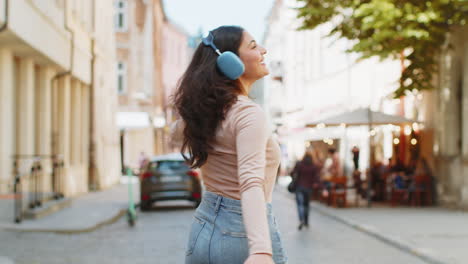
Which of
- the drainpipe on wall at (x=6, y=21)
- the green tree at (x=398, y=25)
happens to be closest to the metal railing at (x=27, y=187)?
the drainpipe on wall at (x=6, y=21)

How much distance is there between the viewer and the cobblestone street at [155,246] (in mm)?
11148

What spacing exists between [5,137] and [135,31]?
94.8 ft

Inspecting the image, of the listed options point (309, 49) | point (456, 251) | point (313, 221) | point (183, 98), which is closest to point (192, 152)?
point (183, 98)

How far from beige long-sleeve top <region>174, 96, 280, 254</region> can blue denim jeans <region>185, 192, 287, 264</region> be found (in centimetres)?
5

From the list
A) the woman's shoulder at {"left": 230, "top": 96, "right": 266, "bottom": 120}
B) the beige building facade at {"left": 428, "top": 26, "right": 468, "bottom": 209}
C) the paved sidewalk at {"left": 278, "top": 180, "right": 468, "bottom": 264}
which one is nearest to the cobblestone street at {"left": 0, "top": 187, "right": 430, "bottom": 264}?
the paved sidewalk at {"left": 278, "top": 180, "right": 468, "bottom": 264}

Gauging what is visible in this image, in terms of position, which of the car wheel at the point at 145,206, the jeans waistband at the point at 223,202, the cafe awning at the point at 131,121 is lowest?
the car wheel at the point at 145,206

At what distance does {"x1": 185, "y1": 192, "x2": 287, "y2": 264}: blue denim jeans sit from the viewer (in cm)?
288

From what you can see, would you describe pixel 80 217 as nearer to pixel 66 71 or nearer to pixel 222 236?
pixel 66 71

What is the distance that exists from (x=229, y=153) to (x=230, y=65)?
0.32 metres

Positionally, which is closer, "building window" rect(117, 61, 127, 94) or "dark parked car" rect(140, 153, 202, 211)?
"dark parked car" rect(140, 153, 202, 211)

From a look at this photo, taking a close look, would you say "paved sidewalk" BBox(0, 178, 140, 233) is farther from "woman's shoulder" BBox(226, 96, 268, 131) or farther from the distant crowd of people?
"woman's shoulder" BBox(226, 96, 268, 131)

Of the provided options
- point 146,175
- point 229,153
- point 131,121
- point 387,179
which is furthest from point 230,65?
point 131,121

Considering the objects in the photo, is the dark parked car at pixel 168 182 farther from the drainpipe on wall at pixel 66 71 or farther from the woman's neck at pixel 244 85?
the woman's neck at pixel 244 85

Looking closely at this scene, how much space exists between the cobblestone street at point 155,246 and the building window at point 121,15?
30333 millimetres
